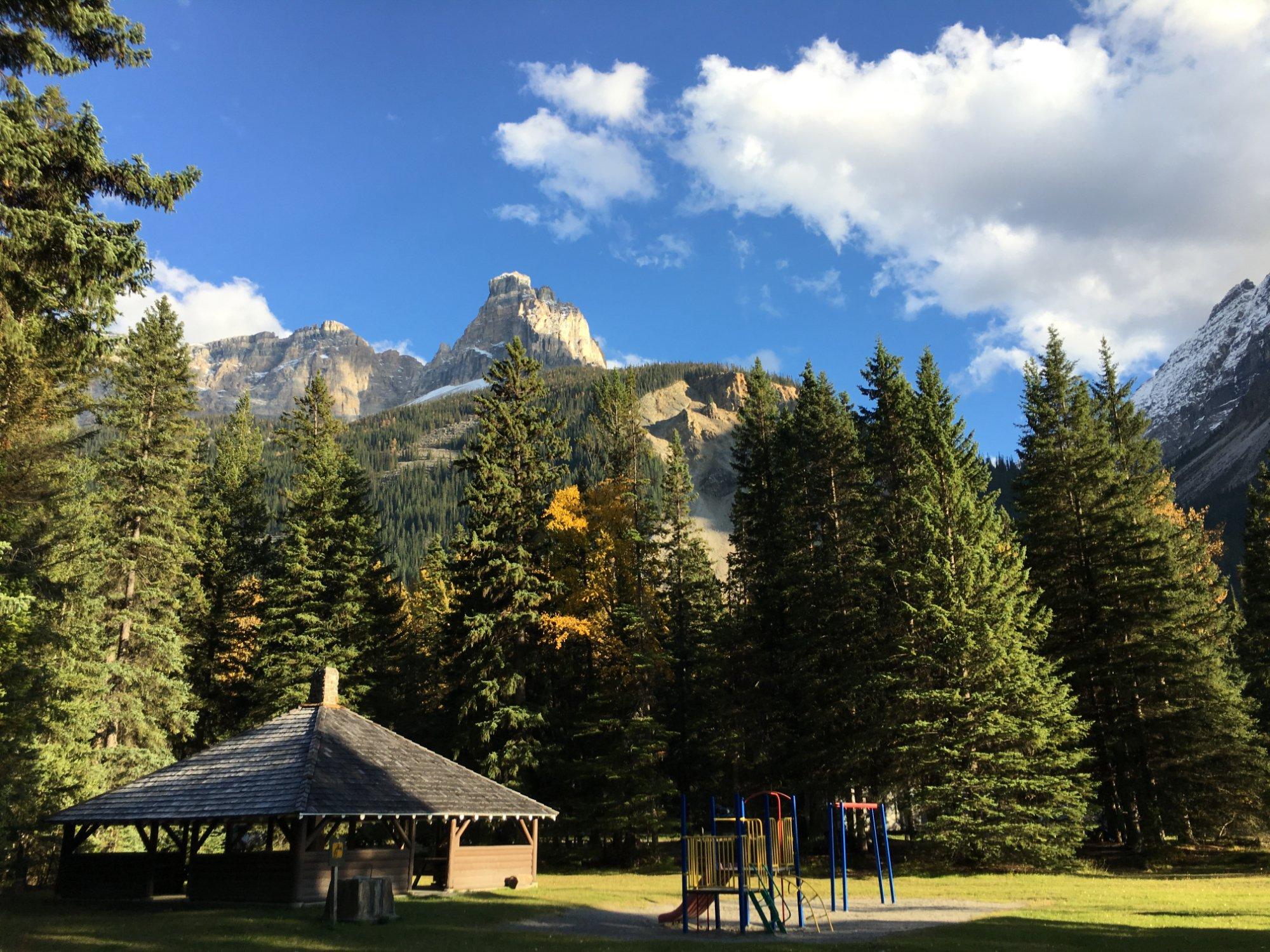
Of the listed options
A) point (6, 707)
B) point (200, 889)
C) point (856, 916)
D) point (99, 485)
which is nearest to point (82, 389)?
point (99, 485)

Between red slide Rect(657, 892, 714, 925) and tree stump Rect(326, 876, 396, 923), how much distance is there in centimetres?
624

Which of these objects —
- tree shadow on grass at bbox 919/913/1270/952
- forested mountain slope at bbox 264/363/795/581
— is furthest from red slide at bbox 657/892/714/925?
forested mountain slope at bbox 264/363/795/581

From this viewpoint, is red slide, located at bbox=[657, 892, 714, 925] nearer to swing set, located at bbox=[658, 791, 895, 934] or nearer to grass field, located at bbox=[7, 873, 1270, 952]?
swing set, located at bbox=[658, 791, 895, 934]

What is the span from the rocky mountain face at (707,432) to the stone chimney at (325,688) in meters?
119

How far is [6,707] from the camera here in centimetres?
2598

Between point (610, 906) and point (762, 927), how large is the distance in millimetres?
5118

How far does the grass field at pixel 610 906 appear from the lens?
15250mm

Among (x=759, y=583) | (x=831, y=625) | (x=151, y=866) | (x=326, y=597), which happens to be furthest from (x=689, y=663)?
(x=151, y=866)

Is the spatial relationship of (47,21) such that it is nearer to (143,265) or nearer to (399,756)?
(143,265)

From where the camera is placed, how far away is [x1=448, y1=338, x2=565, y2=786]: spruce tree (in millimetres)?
34750

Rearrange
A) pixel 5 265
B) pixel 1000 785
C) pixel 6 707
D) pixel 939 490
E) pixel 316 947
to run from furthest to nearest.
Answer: pixel 939 490 → pixel 1000 785 → pixel 6 707 → pixel 316 947 → pixel 5 265

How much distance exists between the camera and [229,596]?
150 feet

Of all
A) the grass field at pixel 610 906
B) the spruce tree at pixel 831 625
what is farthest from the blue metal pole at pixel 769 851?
the spruce tree at pixel 831 625

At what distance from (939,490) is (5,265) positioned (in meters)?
30.4
